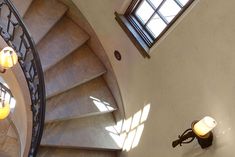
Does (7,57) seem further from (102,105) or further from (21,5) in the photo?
(102,105)

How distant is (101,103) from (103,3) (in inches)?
56.1

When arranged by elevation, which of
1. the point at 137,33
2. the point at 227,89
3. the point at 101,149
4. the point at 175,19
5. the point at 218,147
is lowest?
the point at 218,147

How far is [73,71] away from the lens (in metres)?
4.65

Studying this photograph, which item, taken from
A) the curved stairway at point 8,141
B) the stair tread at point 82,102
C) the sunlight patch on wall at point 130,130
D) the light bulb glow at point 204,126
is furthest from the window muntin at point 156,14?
the curved stairway at point 8,141

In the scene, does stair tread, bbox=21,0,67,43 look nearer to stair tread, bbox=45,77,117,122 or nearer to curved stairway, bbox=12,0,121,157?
curved stairway, bbox=12,0,121,157

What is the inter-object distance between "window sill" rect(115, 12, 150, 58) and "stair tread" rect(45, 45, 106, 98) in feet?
3.87

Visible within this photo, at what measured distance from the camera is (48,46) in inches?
180

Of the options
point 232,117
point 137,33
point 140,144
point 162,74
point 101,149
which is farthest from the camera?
point 101,149

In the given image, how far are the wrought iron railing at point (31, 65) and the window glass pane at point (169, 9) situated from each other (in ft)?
4.61

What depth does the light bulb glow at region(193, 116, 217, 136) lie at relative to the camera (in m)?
2.51

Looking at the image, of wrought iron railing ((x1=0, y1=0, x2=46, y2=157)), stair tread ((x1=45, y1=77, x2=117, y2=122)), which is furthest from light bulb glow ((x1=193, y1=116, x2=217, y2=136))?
stair tread ((x1=45, y1=77, x2=117, y2=122))

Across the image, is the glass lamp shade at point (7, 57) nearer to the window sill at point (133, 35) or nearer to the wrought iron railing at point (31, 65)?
the wrought iron railing at point (31, 65)

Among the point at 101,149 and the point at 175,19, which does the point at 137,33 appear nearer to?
the point at 175,19

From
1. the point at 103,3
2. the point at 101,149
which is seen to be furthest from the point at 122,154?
the point at 103,3
